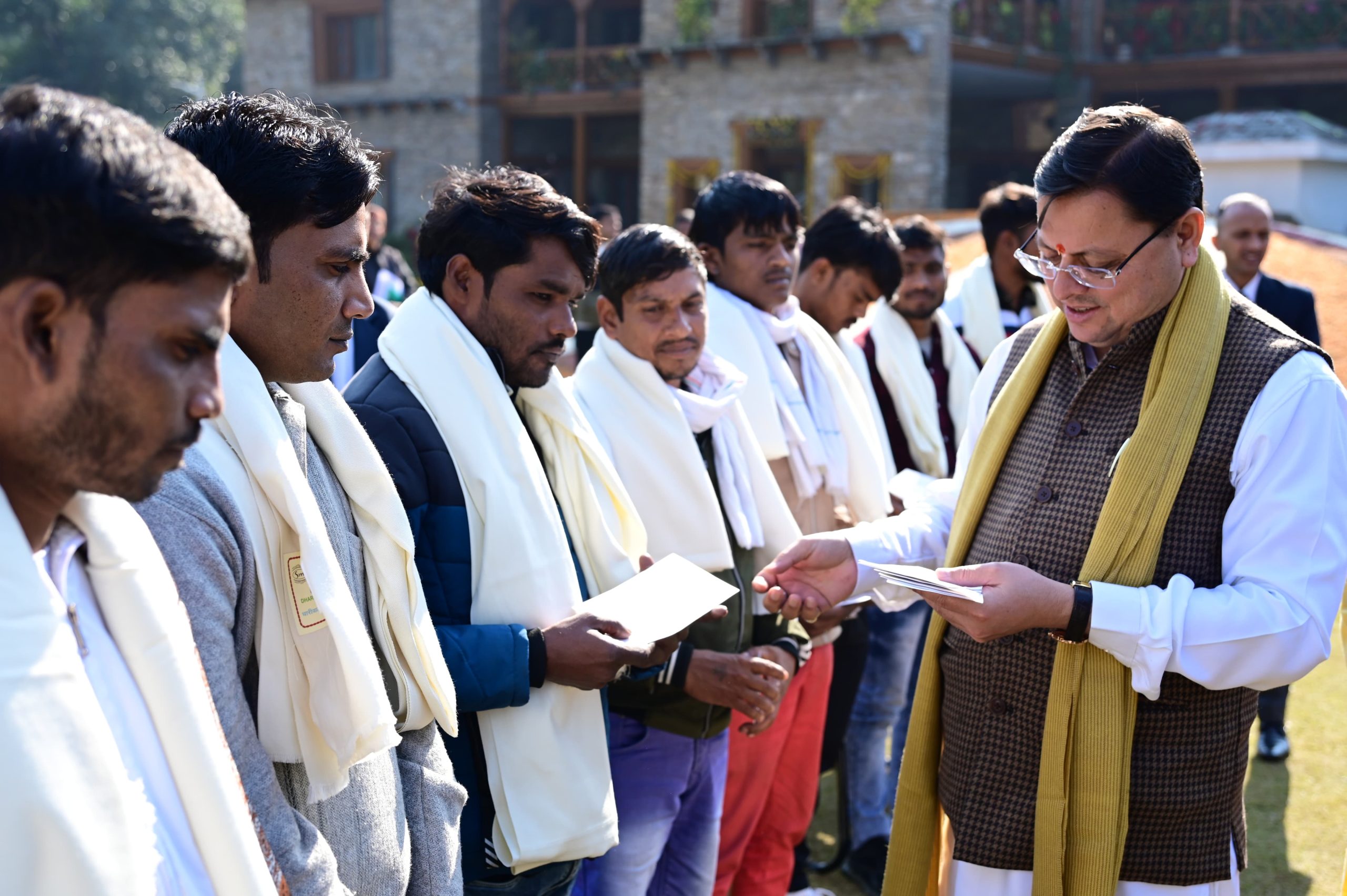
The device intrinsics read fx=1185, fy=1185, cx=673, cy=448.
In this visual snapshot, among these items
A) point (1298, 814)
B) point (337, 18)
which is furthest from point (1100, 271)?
point (337, 18)

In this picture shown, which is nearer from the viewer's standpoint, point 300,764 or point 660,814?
point 300,764

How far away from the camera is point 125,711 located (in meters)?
1.20

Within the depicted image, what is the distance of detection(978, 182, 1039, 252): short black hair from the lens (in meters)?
4.92

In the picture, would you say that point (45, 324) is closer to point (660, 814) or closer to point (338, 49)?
point (660, 814)

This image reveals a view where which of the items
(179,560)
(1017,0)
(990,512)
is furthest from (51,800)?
(1017,0)

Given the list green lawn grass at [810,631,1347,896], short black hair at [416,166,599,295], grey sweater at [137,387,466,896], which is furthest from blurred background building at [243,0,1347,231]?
grey sweater at [137,387,466,896]

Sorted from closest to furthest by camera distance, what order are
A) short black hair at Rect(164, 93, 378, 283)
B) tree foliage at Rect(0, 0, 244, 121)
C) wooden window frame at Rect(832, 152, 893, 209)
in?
1. short black hair at Rect(164, 93, 378, 283)
2. wooden window frame at Rect(832, 152, 893, 209)
3. tree foliage at Rect(0, 0, 244, 121)

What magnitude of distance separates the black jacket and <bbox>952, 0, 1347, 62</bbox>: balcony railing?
1378 centimetres

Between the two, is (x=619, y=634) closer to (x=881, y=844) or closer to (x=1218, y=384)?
(x=1218, y=384)

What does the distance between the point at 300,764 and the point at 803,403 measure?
233 centimetres

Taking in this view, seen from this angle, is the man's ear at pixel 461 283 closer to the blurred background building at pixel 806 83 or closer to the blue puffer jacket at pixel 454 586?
the blue puffer jacket at pixel 454 586

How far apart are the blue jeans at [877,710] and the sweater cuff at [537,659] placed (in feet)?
7.09

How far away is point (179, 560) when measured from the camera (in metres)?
Answer: 1.42

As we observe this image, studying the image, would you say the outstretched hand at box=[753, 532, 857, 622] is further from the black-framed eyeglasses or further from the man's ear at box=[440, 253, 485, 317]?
the man's ear at box=[440, 253, 485, 317]
